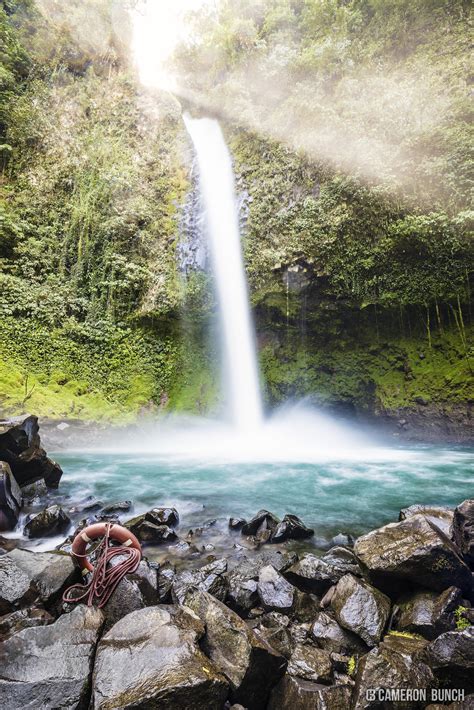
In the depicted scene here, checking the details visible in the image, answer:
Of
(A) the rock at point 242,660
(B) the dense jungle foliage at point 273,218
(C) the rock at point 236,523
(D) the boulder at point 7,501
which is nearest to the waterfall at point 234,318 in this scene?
(B) the dense jungle foliage at point 273,218

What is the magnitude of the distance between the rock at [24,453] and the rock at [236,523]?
402cm

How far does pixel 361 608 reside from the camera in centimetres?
303

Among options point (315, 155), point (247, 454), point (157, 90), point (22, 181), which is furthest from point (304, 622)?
point (157, 90)

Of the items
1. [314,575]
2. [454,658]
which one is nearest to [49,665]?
[314,575]

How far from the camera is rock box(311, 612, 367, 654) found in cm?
283

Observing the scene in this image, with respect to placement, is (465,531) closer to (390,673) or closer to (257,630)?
→ (390,673)

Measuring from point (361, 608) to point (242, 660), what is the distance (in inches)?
47.2

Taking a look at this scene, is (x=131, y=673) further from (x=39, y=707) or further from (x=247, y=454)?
(x=247, y=454)

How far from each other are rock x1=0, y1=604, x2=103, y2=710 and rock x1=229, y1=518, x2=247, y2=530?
278 centimetres

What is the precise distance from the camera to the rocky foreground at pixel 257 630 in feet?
7.09

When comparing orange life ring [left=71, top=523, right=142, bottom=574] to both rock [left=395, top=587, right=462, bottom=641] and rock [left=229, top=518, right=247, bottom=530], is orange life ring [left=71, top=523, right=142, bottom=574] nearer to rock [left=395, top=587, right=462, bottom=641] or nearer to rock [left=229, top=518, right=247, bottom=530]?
rock [left=229, top=518, right=247, bottom=530]

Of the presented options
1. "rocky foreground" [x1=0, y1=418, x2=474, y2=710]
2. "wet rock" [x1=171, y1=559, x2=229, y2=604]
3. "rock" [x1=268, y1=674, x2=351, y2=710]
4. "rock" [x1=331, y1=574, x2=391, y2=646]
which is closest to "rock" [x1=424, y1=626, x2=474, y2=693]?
"rocky foreground" [x1=0, y1=418, x2=474, y2=710]

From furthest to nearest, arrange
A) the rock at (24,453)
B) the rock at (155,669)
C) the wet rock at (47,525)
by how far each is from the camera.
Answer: the rock at (24,453) → the wet rock at (47,525) → the rock at (155,669)

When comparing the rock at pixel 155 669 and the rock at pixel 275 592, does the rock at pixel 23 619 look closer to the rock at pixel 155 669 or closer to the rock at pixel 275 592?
the rock at pixel 155 669
